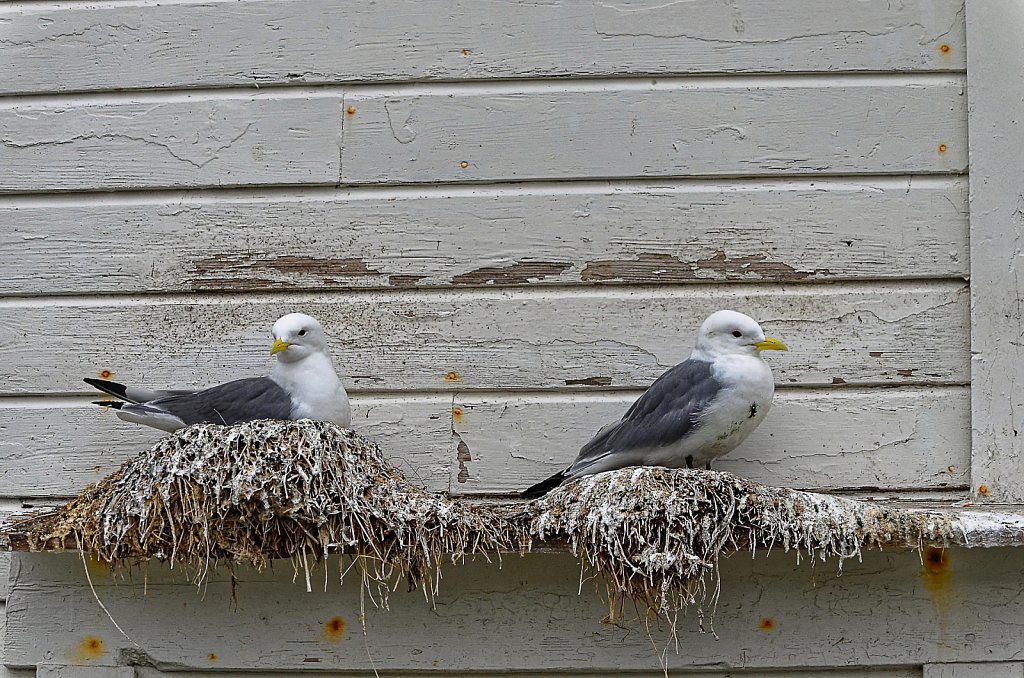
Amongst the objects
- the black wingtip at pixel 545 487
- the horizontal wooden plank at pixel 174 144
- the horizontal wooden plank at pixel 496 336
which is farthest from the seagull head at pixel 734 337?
the horizontal wooden plank at pixel 174 144

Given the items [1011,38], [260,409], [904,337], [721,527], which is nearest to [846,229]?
[904,337]

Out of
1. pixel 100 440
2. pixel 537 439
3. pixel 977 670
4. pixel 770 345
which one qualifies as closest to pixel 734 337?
pixel 770 345

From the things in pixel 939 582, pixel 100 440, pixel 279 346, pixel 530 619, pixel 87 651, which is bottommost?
pixel 87 651

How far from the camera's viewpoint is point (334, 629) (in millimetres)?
2629

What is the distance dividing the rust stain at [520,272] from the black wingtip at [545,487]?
0.54 meters

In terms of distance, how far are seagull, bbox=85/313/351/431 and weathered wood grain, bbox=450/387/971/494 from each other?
37cm

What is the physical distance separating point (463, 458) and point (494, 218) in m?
0.64

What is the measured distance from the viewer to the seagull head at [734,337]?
2559 mm

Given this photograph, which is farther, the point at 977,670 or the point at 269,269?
the point at 269,269

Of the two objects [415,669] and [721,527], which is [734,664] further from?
[415,669]

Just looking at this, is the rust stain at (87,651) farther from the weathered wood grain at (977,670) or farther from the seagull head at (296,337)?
the weathered wood grain at (977,670)

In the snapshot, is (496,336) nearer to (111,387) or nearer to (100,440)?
(111,387)

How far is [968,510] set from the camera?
2.50 m

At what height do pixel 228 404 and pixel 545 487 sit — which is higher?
pixel 228 404
